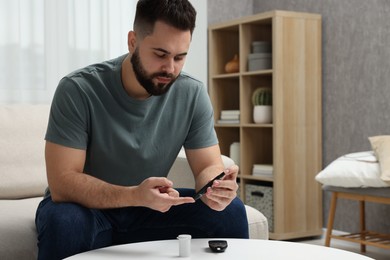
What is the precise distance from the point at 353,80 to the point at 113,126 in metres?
2.41

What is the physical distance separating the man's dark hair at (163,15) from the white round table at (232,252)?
65 cm

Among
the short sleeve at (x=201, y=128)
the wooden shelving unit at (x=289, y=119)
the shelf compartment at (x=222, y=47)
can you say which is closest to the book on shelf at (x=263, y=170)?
the wooden shelving unit at (x=289, y=119)

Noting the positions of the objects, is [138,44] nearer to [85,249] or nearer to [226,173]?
[226,173]

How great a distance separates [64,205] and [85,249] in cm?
14

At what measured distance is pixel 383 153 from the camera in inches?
133

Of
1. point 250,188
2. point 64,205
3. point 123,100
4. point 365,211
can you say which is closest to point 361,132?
point 365,211

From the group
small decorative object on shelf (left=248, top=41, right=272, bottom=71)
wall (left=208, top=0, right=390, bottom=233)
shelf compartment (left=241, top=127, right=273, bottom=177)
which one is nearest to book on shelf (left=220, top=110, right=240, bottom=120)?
shelf compartment (left=241, top=127, right=273, bottom=177)

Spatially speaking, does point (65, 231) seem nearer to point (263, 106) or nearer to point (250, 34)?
point (263, 106)

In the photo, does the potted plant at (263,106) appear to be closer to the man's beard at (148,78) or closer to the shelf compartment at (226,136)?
the shelf compartment at (226,136)

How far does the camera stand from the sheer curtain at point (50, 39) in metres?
3.76

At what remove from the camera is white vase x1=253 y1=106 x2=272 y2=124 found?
4234 millimetres

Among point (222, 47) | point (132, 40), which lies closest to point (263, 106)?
point (222, 47)

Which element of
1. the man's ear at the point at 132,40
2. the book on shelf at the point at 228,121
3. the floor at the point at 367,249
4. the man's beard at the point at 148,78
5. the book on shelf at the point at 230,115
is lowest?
the floor at the point at 367,249

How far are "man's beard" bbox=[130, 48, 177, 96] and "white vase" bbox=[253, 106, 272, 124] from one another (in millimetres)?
2275
